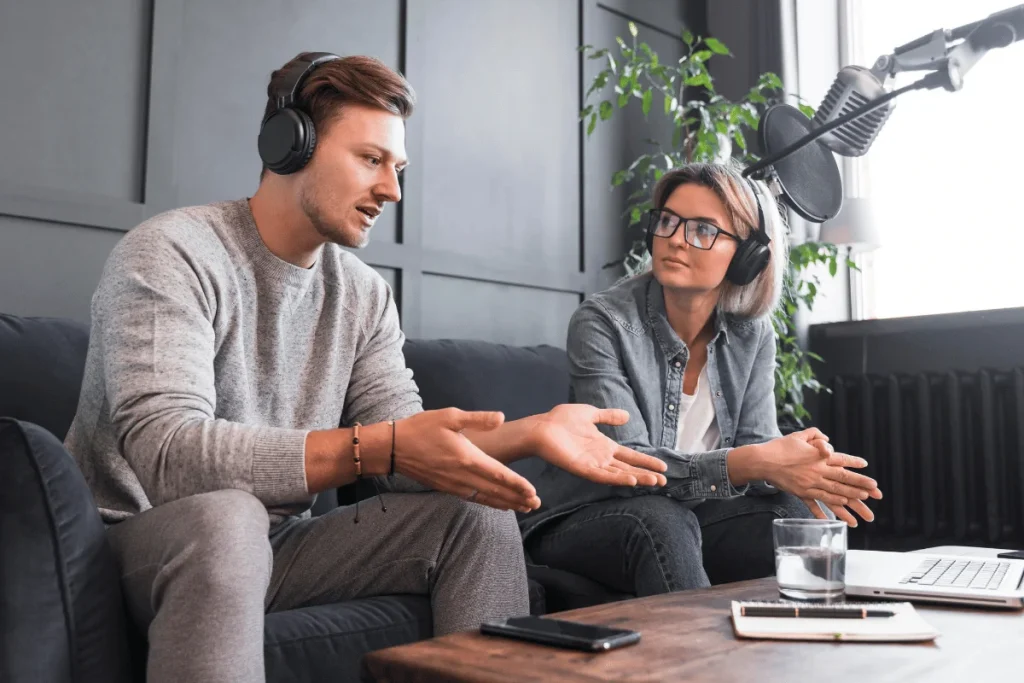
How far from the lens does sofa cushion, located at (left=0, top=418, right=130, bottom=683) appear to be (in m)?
Answer: 0.97

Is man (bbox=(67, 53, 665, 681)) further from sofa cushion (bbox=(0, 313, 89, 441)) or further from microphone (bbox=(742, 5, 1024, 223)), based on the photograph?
microphone (bbox=(742, 5, 1024, 223))

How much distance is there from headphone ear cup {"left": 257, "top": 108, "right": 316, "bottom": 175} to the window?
7.62 feet

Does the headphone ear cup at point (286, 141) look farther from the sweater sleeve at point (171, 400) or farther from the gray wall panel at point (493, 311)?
the gray wall panel at point (493, 311)

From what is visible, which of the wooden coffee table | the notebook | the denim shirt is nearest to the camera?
the wooden coffee table

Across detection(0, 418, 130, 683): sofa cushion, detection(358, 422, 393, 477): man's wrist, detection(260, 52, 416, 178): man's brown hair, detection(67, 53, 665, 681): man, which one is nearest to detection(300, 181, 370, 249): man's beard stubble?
detection(67, 53, 665, 681): man

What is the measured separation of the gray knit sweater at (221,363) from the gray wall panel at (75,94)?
718 millimetres

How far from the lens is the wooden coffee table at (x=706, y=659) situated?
74 cm

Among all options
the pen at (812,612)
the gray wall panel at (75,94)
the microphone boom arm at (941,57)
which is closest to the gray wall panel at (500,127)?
the gray wall panel at (75,94)

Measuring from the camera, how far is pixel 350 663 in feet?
3.96

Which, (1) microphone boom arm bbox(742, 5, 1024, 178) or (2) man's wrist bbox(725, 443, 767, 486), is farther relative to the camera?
(1) microphone boom arm bbox(742, 5, 1024, 178)

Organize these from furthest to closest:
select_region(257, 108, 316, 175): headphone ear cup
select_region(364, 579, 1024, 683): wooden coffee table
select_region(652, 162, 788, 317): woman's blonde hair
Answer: select_region(652, 162, 788, 317): woman's blonde hair < select_region(257, 108, 316, 175): headphone ear cup < select_region(364, 579, 1024, 683): wooden coffee table

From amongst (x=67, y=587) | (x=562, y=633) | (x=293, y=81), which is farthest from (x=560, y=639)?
(x=293, y=81)

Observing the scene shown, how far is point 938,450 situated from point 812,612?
2.37 m

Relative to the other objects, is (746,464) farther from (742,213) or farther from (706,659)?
(706,659)
